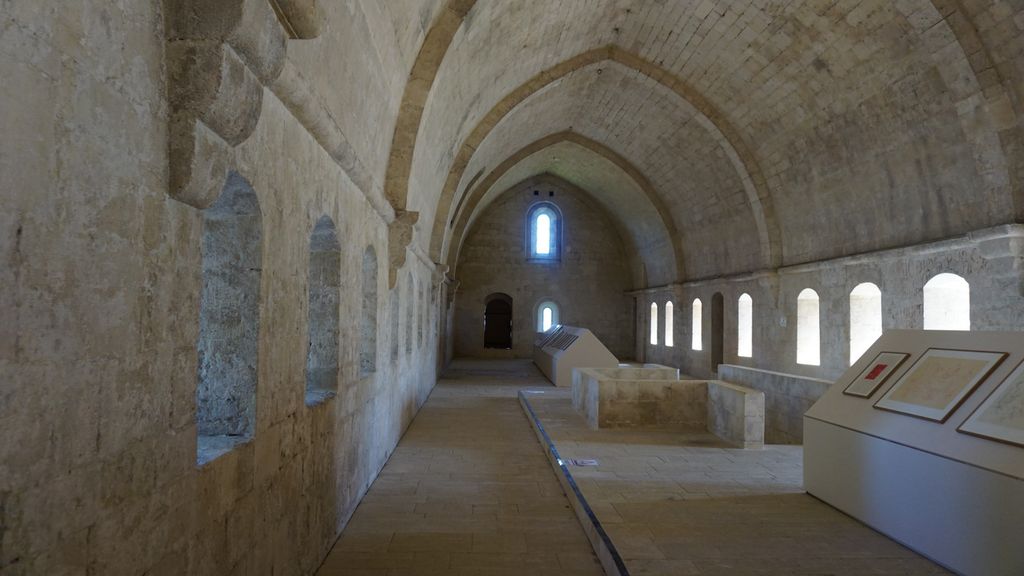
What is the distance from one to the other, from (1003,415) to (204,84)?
4810 mm

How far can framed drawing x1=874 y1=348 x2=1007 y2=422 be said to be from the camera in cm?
450

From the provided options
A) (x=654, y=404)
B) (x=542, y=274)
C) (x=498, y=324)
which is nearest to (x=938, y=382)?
(x=654, y=404)

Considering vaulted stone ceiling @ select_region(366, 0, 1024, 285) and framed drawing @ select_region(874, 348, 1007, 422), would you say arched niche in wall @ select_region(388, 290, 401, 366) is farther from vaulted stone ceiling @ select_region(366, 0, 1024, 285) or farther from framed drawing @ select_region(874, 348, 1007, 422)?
framed drawing @ select_region(874, 348, 1007, 422)

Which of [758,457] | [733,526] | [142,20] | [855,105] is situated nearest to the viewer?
[142,20]

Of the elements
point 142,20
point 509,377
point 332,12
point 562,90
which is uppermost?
point 562,90

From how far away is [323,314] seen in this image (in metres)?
4.86

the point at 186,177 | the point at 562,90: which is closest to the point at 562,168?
the point at 562,90

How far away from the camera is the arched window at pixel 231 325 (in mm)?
3182

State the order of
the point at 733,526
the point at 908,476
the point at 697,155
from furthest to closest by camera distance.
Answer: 1. the point at 697,155
2. the point at 733,526
3. the point at 908,476

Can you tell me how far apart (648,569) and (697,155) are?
1254 cm

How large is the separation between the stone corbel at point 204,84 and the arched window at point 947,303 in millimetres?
10104

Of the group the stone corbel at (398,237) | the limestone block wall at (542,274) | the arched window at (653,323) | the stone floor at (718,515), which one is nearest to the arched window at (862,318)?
the stone floor at (718,515)

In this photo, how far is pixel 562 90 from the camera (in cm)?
1383

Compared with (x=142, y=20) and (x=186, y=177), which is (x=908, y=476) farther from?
(x=142, y=20)
